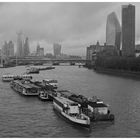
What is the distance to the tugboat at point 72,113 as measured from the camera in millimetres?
12391

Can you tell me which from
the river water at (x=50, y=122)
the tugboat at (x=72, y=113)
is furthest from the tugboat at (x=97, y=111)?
the tugboat at (x=72, y=113)

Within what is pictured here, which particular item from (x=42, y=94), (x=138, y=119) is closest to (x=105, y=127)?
(x=138, y=119)

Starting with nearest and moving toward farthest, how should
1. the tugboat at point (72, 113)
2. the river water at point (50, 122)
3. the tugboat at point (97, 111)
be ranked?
the river water at point (50, 122) → the tugboat at point (72, 113) → the tugboat at point (97, 111)

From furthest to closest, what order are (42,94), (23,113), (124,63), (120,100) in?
(124,63) → (42,94) → (120,100) → (23,113)

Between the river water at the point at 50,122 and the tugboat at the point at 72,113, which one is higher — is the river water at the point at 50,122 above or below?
below

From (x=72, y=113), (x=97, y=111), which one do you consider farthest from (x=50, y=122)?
(x=97, y=111)

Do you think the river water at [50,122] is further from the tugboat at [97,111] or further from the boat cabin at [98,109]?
the boat cabin at [98,109]

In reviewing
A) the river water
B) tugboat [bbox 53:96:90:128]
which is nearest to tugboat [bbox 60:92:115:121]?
the river water

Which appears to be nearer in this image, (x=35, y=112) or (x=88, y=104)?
(x=88, y=104)

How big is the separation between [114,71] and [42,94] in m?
28.9

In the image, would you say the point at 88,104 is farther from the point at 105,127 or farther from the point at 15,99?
the point at 15,99

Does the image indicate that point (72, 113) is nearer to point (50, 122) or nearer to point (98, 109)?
point (50, 122)

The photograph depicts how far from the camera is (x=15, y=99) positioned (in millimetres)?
19719

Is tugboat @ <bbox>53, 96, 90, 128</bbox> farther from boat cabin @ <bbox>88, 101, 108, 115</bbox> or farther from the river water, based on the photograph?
boat cabin @ <bbox>88, 101, 108, 115</bbox>
